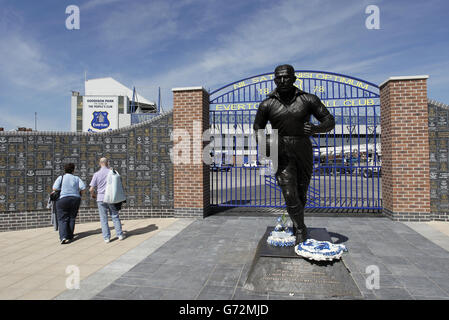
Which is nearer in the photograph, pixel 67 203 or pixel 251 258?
pixel 251 258

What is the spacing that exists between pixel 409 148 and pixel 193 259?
518 cm

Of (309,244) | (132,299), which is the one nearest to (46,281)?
(132,299)

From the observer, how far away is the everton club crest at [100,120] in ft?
117

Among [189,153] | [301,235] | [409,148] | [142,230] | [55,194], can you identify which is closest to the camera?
[301,235]

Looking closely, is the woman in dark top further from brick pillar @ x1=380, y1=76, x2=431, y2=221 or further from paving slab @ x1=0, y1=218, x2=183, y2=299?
brick pillar @ x1=380, y1=76, x2=431, y2=221

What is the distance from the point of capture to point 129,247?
4.89 m

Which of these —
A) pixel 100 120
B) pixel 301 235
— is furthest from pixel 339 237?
pixel 100 120

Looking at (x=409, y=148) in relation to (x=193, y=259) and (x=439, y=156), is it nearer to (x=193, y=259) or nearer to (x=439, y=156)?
(x=439, y=156)

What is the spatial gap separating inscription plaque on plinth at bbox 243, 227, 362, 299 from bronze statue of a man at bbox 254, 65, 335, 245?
21.9 inches

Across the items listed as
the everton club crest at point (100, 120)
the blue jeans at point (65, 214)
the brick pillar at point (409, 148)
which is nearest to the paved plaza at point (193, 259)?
the blue jeans at point (65, 214)

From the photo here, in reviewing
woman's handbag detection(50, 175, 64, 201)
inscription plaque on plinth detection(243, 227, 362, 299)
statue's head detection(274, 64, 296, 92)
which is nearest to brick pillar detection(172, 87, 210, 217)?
→ woman's handbag detection(50, 175, 64, 201)

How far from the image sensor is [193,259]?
4164mm

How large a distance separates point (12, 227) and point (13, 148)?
182 centimetres

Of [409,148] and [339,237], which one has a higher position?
[409,148]
